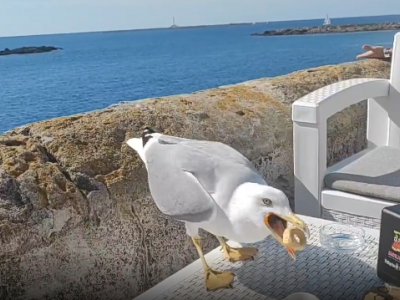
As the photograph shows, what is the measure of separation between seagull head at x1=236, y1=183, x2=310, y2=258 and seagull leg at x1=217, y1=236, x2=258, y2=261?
285 millimetres

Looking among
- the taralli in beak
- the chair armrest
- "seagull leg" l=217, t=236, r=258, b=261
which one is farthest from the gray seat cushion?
the taralli in beak

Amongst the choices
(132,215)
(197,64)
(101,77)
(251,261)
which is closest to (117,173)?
(132,215)

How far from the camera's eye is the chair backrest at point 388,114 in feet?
7.65

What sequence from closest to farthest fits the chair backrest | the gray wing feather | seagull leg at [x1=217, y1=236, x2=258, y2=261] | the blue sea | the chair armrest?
the gray wing feather, seagull leg at [x1=217, y1=236, x2=258, y2=261], the chair armrest, the chair backrest, the blue sea

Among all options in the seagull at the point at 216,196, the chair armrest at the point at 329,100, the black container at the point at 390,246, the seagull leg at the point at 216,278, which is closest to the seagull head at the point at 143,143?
the seagull at the point at 216,196

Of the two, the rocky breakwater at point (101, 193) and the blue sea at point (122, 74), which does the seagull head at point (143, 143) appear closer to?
the rocky breakwater at point (101, 193)

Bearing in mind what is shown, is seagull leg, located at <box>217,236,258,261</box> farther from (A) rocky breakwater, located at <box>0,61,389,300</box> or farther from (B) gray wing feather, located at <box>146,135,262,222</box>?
(A) rocky breakwater, located at <box>0,61,389,300</box>

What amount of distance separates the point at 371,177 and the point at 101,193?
0.99 metres

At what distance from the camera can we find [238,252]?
4.17 ft

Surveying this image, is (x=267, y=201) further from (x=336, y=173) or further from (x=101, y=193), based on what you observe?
(x=336, y=173)

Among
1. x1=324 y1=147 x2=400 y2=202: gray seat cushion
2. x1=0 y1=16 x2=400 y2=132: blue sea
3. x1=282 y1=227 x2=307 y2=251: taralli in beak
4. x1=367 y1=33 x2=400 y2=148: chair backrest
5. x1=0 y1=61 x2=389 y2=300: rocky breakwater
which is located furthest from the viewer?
x1=0 y1=16 x2=400 y2=132: blue sea

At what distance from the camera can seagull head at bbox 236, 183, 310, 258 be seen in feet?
3.14

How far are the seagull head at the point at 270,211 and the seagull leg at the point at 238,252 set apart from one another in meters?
0.28

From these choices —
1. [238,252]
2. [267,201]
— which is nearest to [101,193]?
[238,252]
